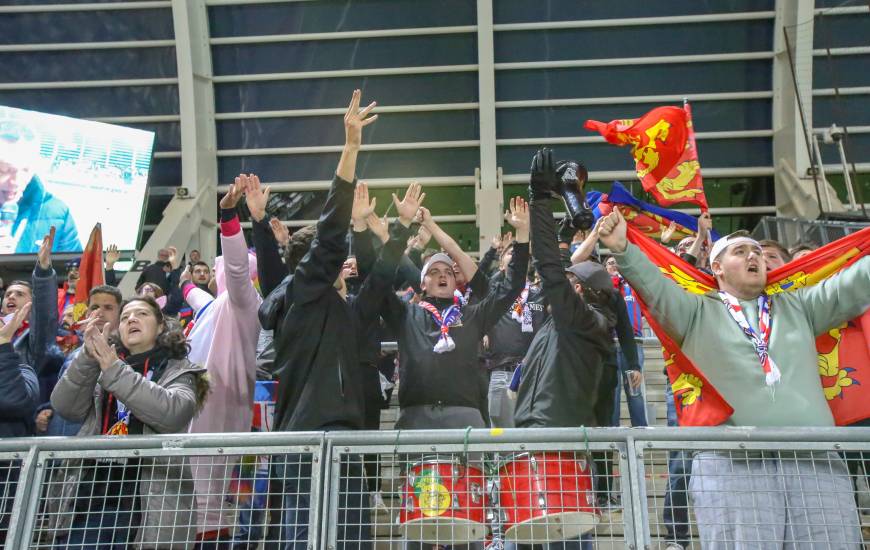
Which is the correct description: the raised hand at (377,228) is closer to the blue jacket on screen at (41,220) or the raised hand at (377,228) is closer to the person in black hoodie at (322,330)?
the person in black hoodie at (322,330)

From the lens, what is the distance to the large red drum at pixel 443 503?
3365mm

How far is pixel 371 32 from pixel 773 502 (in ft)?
48.5

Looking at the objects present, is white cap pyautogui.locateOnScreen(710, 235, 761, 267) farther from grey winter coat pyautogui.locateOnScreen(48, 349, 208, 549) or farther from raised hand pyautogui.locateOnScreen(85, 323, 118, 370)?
raised hand pyautogui.locateOnScreen(85, 323, 118, 370)

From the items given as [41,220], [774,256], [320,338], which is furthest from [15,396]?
[41,220]

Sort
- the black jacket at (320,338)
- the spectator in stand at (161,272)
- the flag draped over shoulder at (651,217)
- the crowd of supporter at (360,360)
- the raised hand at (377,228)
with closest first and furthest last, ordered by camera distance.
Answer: the crowd of supporter at (360,360), the black jacket at (320,338), the raised hand at (377,228), the flag draped over shoulder at (651,217), the spectator in stand at (161,272)

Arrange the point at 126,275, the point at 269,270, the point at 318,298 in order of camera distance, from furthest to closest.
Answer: the point at 126,275
the point at 269,270
the point at 318,298

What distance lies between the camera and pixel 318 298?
4371mm

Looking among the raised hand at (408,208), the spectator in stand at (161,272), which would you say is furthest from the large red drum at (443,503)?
the spectator in stand at (161,272)

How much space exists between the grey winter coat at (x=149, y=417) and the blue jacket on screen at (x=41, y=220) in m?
11.8

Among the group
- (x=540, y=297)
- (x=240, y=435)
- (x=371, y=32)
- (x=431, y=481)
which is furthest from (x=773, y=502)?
(x=371, y=32)

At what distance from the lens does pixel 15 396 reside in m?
4.79

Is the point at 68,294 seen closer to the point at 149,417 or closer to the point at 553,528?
the point at 149,417

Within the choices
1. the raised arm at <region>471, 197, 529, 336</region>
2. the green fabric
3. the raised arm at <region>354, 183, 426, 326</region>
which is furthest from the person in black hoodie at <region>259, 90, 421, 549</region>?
the green fabric

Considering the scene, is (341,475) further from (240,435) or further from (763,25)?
(763,25)
